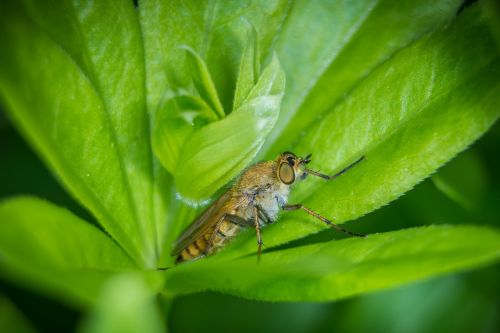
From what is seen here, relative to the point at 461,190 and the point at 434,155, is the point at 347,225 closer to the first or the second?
the point at 461,190

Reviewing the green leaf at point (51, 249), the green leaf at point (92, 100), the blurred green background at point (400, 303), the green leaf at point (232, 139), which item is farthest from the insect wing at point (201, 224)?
the green leaf at point (51, 249)

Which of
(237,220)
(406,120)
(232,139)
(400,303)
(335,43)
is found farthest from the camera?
(237,220)

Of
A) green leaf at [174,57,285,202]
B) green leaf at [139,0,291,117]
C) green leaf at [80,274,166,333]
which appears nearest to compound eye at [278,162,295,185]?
green leaf at [139,0,291,117]

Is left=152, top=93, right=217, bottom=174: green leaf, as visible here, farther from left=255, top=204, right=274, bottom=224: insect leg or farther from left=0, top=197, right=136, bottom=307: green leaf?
left=255, top=204, right=274, bottom=224: insect leg

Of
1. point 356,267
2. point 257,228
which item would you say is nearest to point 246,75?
point 257,228

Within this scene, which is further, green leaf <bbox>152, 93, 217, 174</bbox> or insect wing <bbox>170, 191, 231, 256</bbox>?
insect wing <bbox>170, 191, 231, 256</bbox>

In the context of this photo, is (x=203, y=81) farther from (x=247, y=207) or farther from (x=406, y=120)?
(x=247, y=207)
